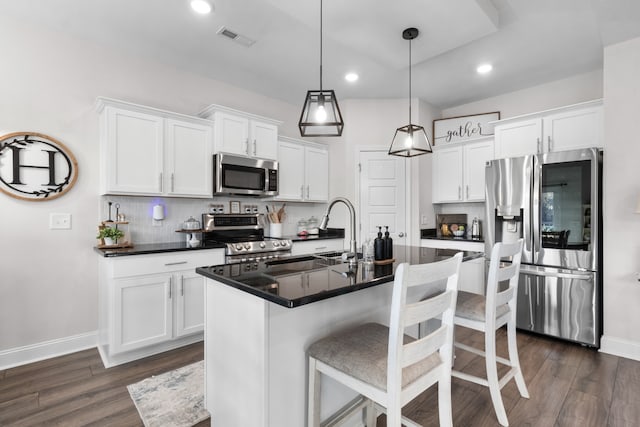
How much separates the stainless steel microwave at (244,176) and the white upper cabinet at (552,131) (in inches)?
106

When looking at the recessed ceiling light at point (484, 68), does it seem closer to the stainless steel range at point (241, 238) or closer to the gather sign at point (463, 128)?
the gather sign at point (463, 128)

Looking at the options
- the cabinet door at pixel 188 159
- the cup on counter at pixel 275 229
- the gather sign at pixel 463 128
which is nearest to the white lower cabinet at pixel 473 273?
the gather sign at pixel 463 128

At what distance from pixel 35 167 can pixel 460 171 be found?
15.1ft

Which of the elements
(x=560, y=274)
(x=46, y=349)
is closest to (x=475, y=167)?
(x=560, y=274)

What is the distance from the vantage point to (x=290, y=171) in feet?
13.6

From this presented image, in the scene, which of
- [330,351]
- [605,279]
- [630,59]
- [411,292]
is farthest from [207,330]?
[630,59]

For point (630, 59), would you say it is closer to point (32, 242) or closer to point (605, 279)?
point (605, 279)

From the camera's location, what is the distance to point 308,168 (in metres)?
4.34

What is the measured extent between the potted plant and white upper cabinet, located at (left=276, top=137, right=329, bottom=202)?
179 cm

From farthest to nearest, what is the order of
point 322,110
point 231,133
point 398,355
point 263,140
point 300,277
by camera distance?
point 263,140 → point 231,133 → point 322,110 → point 300,277 → point 398,355

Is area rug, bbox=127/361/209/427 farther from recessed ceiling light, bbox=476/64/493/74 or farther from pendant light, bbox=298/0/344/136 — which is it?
recessed ceiling light, bbox=476/64/493/74

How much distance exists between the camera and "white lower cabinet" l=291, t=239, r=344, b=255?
3779 mm

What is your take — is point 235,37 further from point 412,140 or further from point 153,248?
point 153,248

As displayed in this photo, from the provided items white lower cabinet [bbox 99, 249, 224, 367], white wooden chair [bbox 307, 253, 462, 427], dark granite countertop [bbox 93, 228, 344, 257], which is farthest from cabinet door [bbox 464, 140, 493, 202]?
white lower cabinet [bbox 99, 249, 224, 367]
